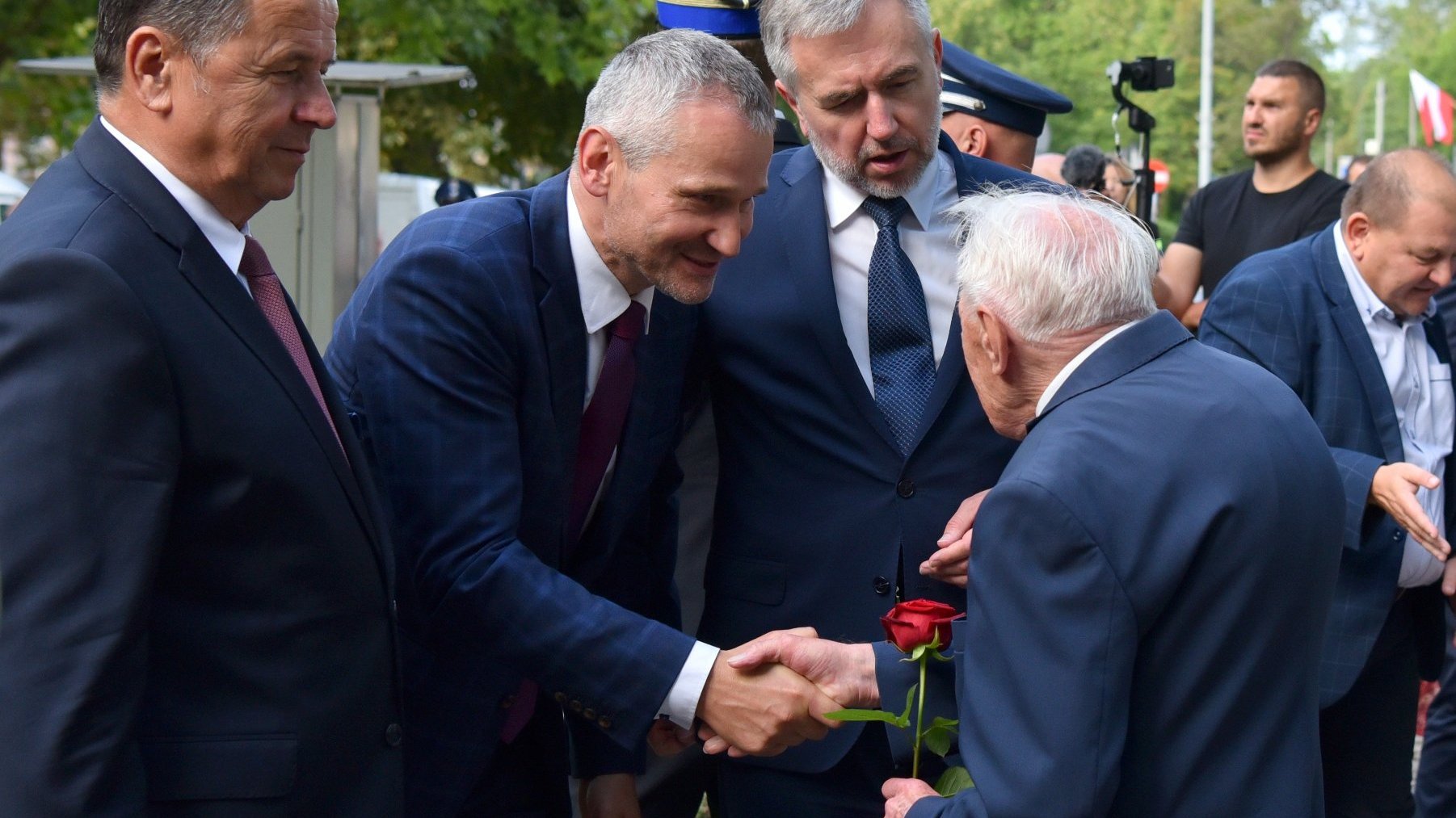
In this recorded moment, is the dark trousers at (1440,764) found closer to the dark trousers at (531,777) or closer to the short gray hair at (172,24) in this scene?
the dark trousers at (531,777)

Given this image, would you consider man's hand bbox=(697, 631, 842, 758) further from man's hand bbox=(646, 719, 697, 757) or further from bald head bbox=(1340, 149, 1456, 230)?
bald head bbox=(1340, 149, 1456, 230)

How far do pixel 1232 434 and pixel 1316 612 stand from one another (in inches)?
11.5

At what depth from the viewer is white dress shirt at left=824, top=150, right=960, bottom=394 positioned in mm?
3023

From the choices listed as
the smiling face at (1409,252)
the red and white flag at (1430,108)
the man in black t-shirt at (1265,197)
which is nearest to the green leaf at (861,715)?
the smiling face at (1409,252)

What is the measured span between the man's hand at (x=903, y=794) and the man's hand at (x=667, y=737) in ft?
1.83

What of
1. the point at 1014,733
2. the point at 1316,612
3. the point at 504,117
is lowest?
the point at 504,117

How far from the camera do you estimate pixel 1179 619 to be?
6.86 ft

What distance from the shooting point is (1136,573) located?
80.4 inches

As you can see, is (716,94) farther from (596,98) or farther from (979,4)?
(979,4)

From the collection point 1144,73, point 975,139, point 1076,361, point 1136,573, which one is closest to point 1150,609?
point 1136,573

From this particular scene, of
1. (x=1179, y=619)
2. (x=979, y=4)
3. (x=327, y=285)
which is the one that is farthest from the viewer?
(x=979, y=4)

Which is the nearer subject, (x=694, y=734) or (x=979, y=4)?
(x=694, y=734)

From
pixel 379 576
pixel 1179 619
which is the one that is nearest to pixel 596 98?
pixel 379 576

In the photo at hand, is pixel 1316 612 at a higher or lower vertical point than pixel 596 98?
lower
